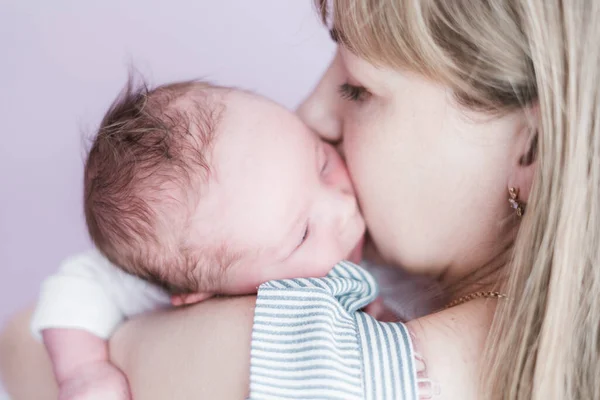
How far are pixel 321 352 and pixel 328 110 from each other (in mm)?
478

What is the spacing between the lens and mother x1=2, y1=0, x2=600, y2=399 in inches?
31.2

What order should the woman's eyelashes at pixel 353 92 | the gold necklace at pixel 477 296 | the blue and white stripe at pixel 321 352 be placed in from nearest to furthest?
the blue and white stripe at pixel 321 352
the gold necklace at pixel 477 296
the woman's eyelashes at pixel 353 92

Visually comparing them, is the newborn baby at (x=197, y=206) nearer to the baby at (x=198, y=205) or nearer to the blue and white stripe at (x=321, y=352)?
the baby at (x=198, y=205)

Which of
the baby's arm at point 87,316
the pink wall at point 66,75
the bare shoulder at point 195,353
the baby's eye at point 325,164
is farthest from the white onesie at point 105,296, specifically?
the pink wall at point 66,75

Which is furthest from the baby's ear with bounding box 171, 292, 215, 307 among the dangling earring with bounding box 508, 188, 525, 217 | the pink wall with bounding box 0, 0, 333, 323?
the pink wall with bounding box 0, 0, 333, 323

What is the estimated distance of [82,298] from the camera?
1.10 meters

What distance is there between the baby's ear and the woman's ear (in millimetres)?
453

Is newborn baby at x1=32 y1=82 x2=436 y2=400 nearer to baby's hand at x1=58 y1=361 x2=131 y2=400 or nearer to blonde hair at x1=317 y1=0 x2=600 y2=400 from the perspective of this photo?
baby's hand at x1=58 y1=361 x2=131 y2=400

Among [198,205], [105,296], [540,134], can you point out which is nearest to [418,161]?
[540,134]

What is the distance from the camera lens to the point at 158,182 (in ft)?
3.08

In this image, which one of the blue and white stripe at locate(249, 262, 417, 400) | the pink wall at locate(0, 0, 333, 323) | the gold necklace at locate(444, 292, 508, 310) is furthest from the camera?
the pink wall at locate(0, 0, 333, 323)

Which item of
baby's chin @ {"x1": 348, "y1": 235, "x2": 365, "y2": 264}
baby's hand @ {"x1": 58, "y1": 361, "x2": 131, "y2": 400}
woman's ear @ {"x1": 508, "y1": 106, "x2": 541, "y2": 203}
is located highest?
woman's ear @ {"x1": 508, "y1": 106, "x2": 541, "y2": 203}

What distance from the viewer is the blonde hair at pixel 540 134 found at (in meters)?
0.78

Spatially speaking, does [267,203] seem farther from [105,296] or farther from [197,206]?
[105,296]
